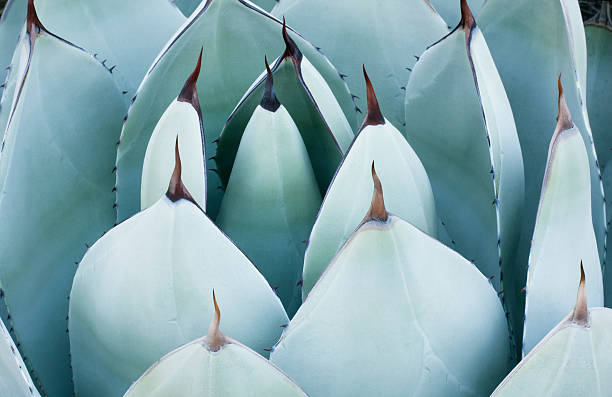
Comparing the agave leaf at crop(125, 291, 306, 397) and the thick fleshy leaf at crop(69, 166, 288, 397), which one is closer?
the agave leaf at crop(125, 291, 306, 397)

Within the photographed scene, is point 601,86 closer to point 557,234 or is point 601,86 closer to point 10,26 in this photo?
point 557,234

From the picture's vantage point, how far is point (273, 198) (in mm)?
854

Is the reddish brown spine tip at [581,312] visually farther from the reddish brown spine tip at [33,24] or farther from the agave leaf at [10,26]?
the agave leaf at [10,26]

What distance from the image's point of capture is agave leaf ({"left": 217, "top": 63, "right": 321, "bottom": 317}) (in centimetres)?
83

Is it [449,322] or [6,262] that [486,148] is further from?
[6,262]

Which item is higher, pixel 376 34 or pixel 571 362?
pixel 376 34

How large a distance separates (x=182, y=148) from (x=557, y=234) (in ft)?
1.10

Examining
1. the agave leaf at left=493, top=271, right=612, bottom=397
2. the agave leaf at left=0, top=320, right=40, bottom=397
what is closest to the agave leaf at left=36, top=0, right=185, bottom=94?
the agave leaf at left=0, top=320, right=40, bottom=397

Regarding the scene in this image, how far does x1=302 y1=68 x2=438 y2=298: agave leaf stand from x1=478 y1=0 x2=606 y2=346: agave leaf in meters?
0.19

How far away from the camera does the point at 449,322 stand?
0.70 m

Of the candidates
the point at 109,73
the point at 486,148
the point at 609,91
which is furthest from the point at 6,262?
the point at 609,91

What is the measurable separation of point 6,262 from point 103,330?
14cm

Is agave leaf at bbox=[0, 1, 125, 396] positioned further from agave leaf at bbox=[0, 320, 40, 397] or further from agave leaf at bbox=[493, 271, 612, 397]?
agave leaf at bbox=[493, 271, 612, 397]

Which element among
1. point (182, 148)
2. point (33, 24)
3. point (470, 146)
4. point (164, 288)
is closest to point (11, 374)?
point (164, 288)
